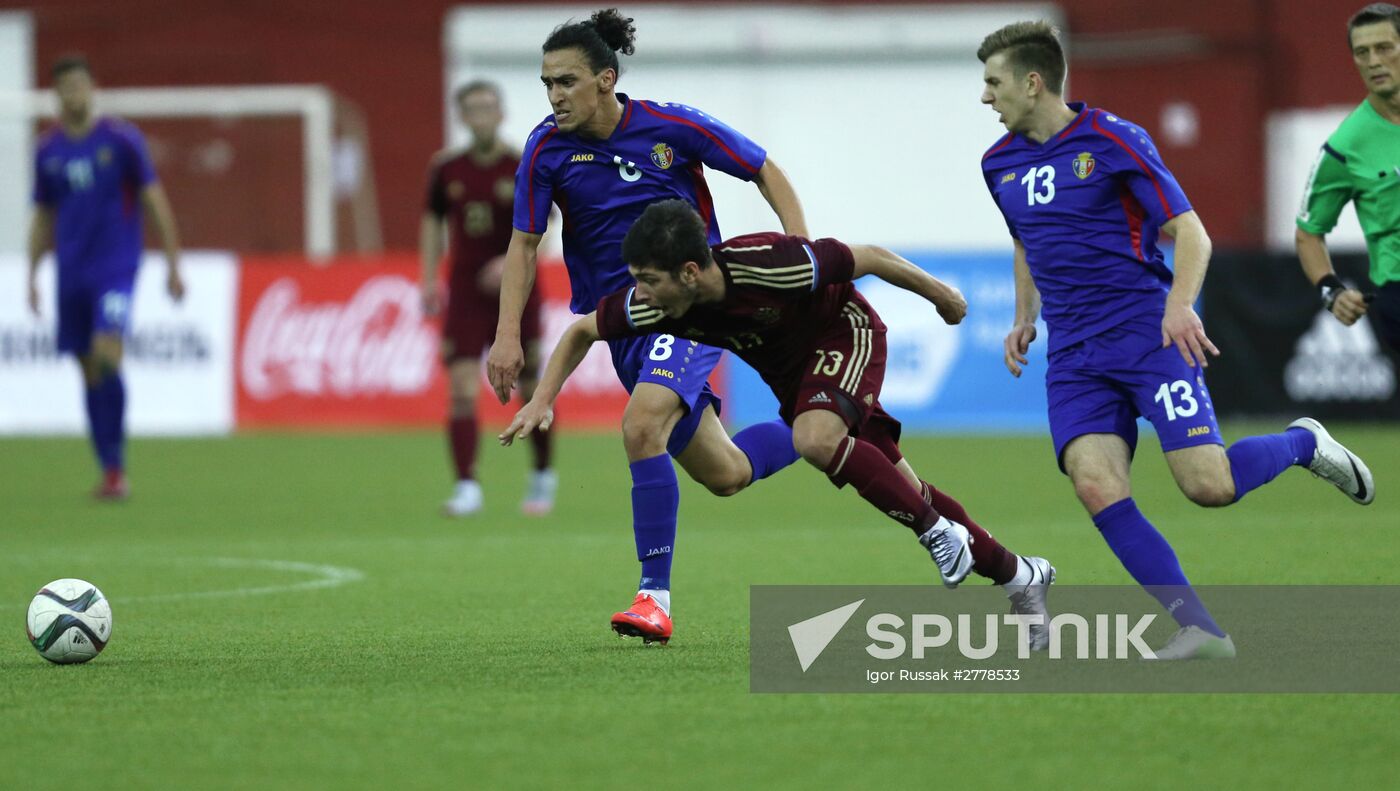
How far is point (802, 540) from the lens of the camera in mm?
10000

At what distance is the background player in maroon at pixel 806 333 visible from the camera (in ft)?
19.6

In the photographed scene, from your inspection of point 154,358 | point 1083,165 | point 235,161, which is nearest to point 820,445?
point 1083,165

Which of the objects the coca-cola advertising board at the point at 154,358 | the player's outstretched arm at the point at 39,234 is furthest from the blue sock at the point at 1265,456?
the coca-cola advertising board at the point at 154,358

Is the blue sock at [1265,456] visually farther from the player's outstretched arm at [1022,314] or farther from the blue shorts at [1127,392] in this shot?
the player's outstretched arm at [1022,314]

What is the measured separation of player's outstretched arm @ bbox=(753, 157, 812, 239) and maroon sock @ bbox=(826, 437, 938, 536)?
0.93 meters

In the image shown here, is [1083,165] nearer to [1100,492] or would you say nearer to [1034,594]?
[1100,492]

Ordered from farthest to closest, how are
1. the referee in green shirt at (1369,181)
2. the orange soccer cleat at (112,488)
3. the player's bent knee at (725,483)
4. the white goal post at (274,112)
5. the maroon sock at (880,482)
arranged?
the white goal post at (274,112)
the orange soccer cleat at (112,488)
the referee in green shirt at (1369,181)
the player's bent knee at (725,483)
the maroon sock at (880,482)

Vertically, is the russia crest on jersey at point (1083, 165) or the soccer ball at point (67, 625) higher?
the russia crest on jersey at point (1083, 165)

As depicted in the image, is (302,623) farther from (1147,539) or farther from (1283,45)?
(1283,45)

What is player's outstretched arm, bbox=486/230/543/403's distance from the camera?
6562 millimetres

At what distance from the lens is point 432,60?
26234 mm

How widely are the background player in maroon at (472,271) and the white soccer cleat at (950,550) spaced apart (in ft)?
18.5

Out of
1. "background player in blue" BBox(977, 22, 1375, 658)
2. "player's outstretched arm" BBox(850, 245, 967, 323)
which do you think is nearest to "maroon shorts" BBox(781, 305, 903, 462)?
"player's outstretched arm" BBox(850, 245, 967, 323)

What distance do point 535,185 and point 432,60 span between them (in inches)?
785
